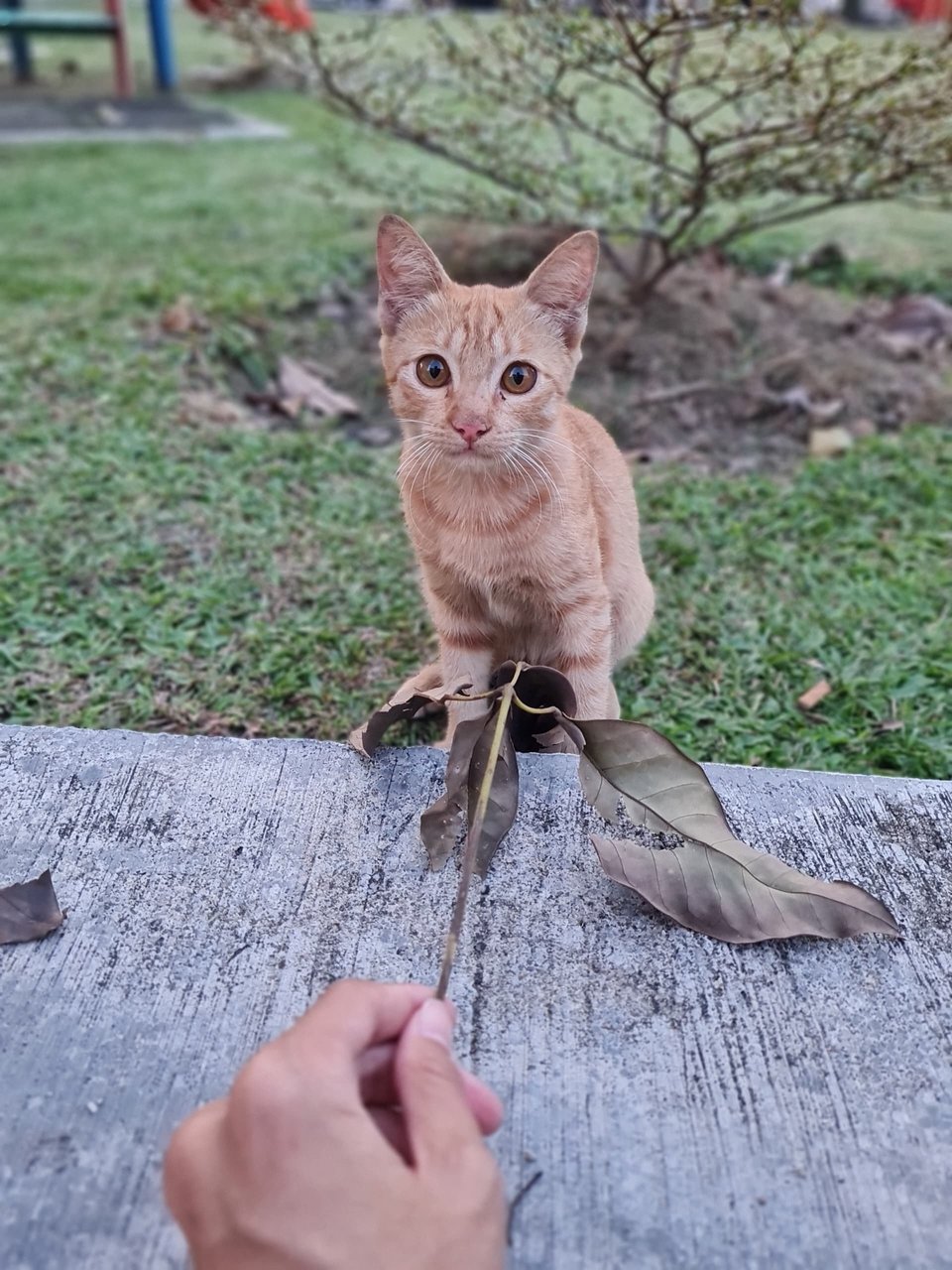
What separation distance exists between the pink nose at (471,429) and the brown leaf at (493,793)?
595 mm

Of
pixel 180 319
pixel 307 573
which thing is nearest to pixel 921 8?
pixel 180 319

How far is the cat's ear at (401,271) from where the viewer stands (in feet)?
7.97

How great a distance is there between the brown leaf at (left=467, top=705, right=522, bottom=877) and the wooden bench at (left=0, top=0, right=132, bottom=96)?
11.1 metres

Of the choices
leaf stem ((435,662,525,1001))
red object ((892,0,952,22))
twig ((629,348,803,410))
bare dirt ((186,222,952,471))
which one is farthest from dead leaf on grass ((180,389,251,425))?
red object ((892,0,952,22))

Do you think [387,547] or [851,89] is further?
[851,89]

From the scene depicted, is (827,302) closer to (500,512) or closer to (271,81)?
(500,512)

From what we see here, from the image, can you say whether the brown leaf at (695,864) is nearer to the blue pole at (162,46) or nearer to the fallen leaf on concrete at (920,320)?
the fallen leaf on concrete at (920,320)

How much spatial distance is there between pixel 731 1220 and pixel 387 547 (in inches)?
99.7

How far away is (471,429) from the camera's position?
227 cm

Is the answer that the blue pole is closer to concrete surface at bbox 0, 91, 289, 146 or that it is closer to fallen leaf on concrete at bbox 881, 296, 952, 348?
concrete surface at bbox 0, 91, 289, 146

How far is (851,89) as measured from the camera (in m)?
3.96

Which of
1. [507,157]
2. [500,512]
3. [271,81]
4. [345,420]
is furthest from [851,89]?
[271,81]

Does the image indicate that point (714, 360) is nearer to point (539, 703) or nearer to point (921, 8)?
point (539, 703)

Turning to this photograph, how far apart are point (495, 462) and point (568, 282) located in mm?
486
